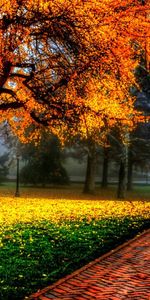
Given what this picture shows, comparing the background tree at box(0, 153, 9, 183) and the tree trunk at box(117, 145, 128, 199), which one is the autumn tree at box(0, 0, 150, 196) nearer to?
the tree trunk at box(117, 145, 128, 199)

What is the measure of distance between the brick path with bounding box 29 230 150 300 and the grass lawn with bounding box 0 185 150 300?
0.26 m

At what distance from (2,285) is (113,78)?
951 cm

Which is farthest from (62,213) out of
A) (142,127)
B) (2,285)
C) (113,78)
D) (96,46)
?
(142,127)

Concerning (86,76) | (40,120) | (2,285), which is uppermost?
(86,76)

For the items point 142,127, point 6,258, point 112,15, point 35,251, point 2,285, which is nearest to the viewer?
point 2,285

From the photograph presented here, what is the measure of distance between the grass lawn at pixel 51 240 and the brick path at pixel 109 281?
0.84 ft

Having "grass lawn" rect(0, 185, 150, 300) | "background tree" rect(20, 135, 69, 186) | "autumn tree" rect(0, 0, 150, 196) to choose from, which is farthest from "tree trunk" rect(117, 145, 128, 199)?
"background tree" rect(20, 135, 69, 186)

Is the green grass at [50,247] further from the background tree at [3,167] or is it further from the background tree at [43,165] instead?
the background tree at [3,167]

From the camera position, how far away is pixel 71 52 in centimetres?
1300

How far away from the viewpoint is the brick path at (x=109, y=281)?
6.43 m

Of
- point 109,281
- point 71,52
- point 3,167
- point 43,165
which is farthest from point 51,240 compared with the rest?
point 3,167

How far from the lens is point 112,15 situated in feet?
45.4

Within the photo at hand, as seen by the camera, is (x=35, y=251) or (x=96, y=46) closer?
(x=35, y=251)

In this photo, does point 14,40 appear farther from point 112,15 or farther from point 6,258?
point 6,258
